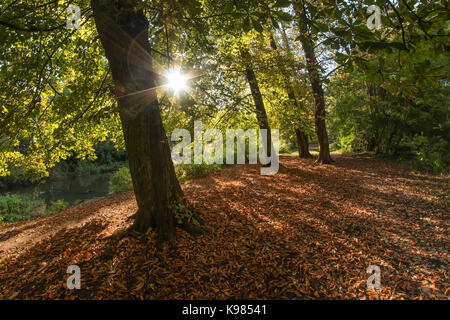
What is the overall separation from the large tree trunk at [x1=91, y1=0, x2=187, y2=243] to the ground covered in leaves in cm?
45

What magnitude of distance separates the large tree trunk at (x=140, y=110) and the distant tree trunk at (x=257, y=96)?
3131 millimetres

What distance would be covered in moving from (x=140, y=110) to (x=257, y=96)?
18.6ft

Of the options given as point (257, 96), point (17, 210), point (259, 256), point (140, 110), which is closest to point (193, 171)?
point (257, 96)

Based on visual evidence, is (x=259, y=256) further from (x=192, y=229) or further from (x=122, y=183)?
(x=122, y=183)

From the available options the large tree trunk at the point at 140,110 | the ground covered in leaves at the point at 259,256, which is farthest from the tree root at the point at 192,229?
the large tree trunk at the point at 140,110

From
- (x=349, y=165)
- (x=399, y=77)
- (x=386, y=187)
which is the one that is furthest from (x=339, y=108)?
(x=399, y=77)

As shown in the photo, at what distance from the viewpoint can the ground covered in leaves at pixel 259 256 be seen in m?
2.75

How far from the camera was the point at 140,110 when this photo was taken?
343 cm

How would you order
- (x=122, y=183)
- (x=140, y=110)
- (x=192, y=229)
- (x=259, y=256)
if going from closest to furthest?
(x=259, y=256), (x=140, y=110), (x=192, y=229), (x=122, y=183)

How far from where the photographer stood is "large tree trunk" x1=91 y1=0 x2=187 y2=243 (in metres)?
3.38

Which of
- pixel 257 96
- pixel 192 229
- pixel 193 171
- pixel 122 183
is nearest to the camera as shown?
pixel 192 229

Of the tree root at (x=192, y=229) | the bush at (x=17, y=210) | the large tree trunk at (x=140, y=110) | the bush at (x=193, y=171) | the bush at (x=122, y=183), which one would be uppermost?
the large tree trunk at (x=140, y=110)

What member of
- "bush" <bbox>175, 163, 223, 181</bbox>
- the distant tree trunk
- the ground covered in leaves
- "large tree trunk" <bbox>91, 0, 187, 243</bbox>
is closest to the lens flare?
"large tree trunk" <bbox>91, 0, 187, 243</bbox>

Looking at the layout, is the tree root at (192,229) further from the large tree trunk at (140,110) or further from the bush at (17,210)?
A: the bush at (17,210)
